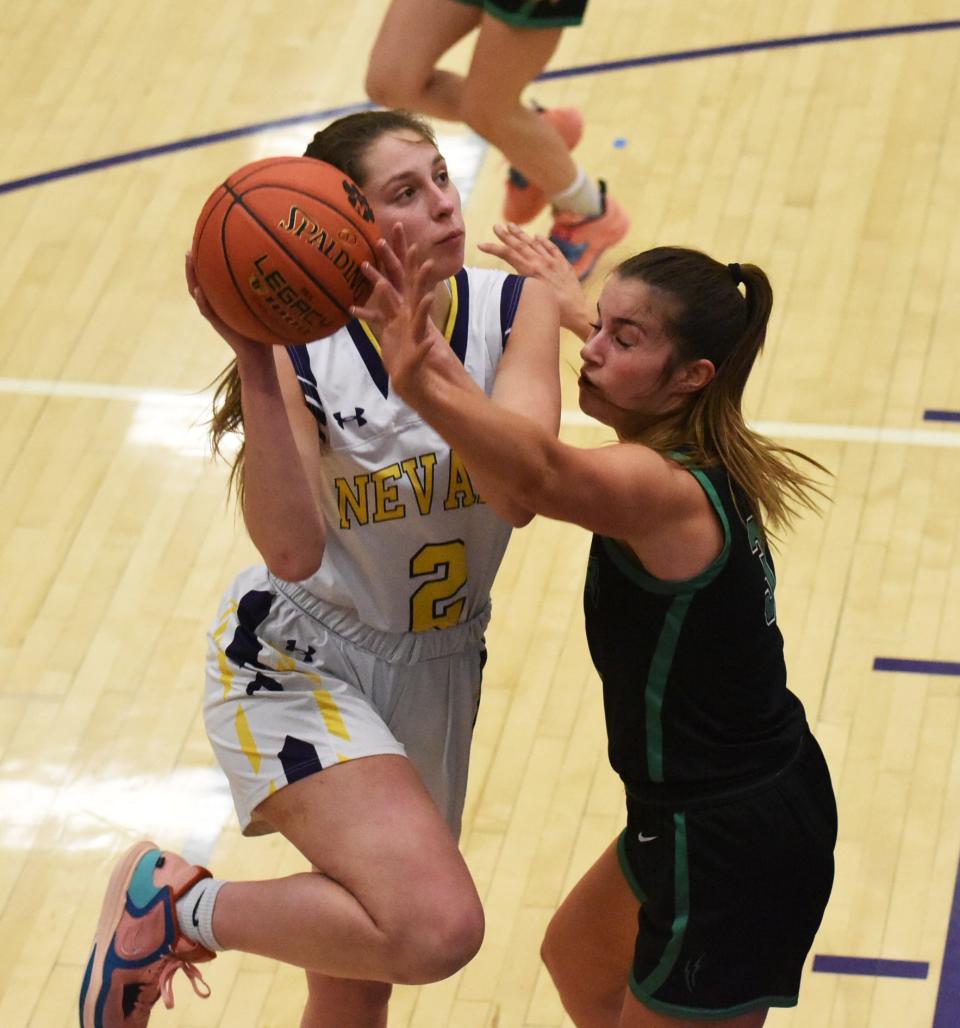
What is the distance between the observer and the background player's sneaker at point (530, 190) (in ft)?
22.0

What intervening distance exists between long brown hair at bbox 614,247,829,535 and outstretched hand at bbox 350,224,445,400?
47 centimetres

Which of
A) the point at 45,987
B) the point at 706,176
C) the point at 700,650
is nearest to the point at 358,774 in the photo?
the point at 700,650

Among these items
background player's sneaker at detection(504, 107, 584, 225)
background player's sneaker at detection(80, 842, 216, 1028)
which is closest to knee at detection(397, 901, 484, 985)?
background player's sneaker at detection(80, 842, 216, 1028)

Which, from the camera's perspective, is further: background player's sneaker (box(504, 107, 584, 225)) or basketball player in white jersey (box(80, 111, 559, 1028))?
background player's sneaker (box(504, 107, 584, 225))

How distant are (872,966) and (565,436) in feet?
7.54

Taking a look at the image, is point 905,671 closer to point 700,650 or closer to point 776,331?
point 776,331

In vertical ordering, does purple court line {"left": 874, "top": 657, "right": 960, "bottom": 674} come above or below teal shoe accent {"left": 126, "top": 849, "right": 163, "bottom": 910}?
below

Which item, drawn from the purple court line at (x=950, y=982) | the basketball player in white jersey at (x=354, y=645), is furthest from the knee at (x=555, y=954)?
the purple court line at (x=950, y=982)

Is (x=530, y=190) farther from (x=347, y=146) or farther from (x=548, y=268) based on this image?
(x=347, y=146)

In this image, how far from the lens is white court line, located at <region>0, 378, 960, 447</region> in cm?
601

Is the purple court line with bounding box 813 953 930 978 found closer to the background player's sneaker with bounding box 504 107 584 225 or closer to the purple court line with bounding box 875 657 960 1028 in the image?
the purple court line with bounding box 875 657 960 1028

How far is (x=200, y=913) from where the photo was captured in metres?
3.70

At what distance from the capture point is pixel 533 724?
520cm

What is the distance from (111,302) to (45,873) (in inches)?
106
